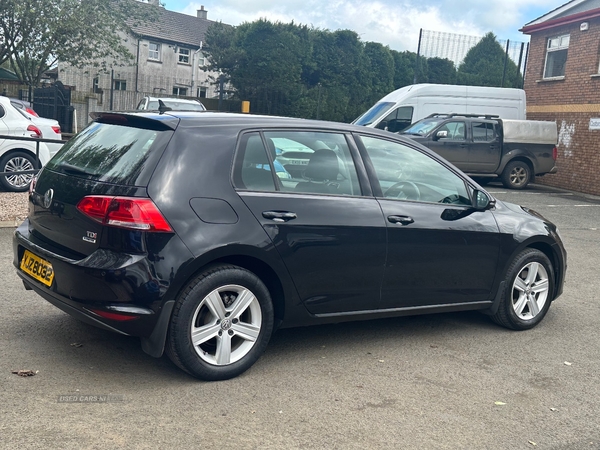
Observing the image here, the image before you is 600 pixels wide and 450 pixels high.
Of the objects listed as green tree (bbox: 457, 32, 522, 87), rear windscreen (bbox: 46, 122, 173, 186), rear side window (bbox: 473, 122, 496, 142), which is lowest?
rear windscreen (bbox: 46, 122, 173, 186)

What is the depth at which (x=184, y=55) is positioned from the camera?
54.3 m

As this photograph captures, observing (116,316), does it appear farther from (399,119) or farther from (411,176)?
(399,119)

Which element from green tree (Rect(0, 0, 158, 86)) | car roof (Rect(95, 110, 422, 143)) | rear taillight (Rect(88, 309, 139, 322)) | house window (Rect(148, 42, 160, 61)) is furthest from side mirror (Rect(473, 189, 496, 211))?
house window (Rect(148, 42, 160, 61))

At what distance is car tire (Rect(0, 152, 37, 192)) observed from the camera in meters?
11.7

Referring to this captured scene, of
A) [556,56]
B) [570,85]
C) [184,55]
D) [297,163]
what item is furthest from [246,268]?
[184,55]

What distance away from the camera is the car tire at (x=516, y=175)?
19234 mm

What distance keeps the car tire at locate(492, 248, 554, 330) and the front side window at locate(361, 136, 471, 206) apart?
2.52 feet

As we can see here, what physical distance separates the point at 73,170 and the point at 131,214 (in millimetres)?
763

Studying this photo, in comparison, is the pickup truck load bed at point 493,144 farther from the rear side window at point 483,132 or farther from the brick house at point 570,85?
the brick house at point 570,85

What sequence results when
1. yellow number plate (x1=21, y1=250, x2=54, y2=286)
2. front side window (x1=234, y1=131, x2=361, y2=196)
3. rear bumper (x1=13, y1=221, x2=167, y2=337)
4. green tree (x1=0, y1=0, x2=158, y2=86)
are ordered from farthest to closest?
1. green tree (x1=0, y1=0, x2=158, y2=86)
2. front side window (x1=234, y1=131, x2=361, y2=196)
3. yellow number plate (x1=21, y1=250, x2=54, y2=286)
4. rear bumper (x1=13, y1=221, x2=167, y2=337)

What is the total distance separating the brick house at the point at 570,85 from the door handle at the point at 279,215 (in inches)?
659

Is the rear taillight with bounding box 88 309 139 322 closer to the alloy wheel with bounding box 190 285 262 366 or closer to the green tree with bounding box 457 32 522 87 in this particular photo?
the alloy wheel with bounding box 190 285 262 366

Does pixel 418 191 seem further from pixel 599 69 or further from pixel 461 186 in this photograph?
pixel 599 69

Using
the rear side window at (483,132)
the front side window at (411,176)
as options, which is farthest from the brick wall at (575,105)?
the front side window at (411,176)
